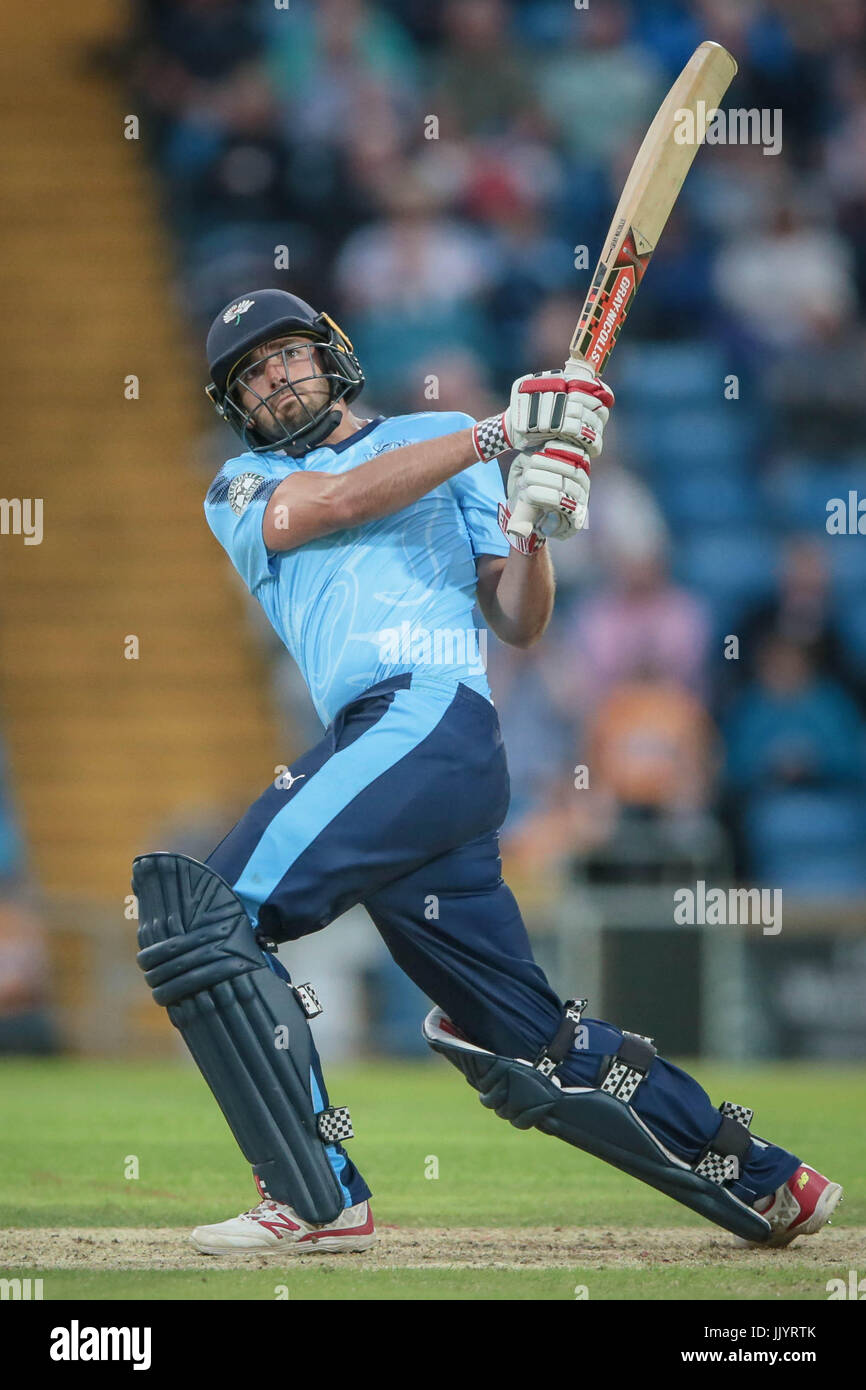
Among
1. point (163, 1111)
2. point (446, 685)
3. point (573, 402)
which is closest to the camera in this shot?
point (573, 402)

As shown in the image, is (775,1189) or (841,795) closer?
(775,1189)

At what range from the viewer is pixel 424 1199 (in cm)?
425

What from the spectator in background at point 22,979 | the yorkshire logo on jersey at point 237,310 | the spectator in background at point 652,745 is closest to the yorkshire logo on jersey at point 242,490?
the yorkshire logo on jersey at point 237,310

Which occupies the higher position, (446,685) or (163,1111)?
(446,685)

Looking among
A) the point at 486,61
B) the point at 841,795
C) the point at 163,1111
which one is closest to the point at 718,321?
the point at 486,61

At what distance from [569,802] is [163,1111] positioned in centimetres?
304

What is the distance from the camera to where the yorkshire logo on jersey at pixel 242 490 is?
150 inches

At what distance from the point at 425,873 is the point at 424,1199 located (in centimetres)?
101

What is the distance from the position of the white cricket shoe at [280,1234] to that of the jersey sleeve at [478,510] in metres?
1.41

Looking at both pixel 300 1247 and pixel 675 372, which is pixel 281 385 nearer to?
pixel 300 1247

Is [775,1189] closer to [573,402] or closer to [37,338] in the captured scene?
[573,402]

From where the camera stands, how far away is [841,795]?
341 inches

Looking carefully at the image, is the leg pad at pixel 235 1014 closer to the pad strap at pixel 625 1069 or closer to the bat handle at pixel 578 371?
the pad strap at pixel 625 1069

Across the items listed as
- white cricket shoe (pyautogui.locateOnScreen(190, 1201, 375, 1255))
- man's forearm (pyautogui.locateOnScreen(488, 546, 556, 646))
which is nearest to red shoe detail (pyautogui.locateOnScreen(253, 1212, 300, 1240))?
white cricket shoe (pyautogui.locateOnScreen(190, 1201, 375, 1255))
